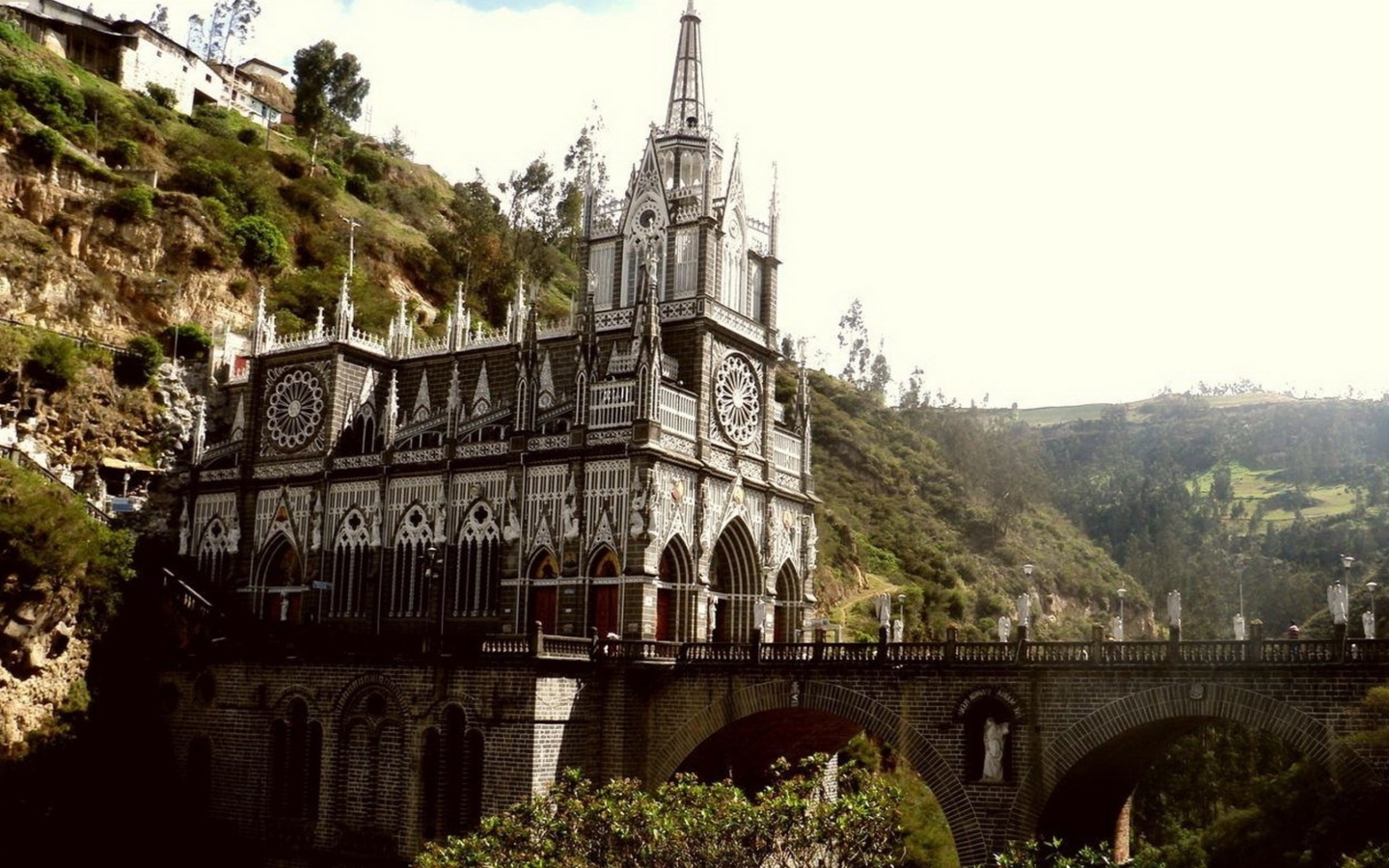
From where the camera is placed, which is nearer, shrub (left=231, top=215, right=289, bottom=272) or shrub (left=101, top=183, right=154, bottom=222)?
shrub (left=101, top=183, right=154, bottom=222)

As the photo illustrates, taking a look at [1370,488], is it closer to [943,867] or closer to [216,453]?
[943,867]

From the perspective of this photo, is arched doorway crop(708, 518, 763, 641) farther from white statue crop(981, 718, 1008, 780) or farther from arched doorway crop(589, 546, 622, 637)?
white statue crop(981, 718, 1008, 780)

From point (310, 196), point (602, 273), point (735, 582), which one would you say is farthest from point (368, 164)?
point (735, 582)

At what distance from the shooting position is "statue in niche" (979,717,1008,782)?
32938mm

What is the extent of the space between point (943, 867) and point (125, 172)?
4715 centimetres

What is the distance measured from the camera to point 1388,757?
27.7m

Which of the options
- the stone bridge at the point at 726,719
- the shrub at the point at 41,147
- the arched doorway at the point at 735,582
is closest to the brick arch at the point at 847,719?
the stone bridge at the point at 726,719

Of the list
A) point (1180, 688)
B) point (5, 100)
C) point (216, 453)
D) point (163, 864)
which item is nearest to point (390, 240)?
point (5, 100)

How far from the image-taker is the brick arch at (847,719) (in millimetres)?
33250

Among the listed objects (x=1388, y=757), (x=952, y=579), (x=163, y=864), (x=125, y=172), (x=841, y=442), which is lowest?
(x=163, y=864)

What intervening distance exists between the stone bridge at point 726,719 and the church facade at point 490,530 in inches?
4.6

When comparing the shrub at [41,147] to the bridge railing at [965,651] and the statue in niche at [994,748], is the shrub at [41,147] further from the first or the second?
the statue in niche at [994,748]

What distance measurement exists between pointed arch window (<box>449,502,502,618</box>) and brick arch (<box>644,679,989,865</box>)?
810 centimetres

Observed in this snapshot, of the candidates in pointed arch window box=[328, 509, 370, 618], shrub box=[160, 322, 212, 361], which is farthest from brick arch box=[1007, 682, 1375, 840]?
shrub box=[160, 322, 212, 361]
